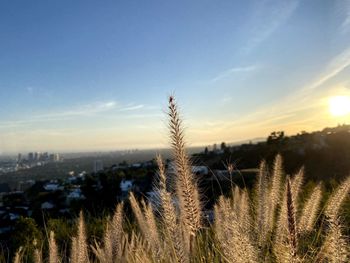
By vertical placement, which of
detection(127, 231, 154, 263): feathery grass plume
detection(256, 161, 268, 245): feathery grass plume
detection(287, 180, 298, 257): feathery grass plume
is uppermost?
detection(287, 180, 298, 257): feathery grass plume

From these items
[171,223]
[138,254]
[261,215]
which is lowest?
[138,254]

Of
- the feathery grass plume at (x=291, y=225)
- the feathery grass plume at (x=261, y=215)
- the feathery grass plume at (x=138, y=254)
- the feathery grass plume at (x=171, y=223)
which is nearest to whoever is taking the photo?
the feathery grass plume at (x=291, y=225)

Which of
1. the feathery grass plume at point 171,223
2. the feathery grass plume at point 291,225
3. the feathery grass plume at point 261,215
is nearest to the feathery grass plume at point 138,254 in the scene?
the feathery grass plume at point 171,223

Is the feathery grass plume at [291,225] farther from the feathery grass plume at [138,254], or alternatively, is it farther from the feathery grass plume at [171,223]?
the feathery grass plume at [138,254]

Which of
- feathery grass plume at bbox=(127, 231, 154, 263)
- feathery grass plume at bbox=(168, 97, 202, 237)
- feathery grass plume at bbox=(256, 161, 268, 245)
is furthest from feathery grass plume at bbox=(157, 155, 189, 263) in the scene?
feathery grass plume at bbox=(256, 161, 268, 245)

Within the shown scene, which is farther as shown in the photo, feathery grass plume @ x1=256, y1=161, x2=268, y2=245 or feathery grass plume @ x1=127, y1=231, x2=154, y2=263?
feathery grass plume @ x1=256, y1=161, x2=268, y2=245

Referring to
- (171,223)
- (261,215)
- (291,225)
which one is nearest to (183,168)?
(171,223)

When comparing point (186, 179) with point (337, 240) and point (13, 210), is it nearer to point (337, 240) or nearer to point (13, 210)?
point (337, 240)

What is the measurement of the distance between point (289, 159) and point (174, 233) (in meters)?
26.4

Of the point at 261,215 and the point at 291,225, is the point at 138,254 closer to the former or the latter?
the point at 261,215

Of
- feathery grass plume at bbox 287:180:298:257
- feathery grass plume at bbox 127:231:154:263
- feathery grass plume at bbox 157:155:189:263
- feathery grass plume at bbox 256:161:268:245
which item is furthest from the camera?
feathery grass plume at bbox 256:161:268:245

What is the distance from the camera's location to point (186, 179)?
85.8 inches

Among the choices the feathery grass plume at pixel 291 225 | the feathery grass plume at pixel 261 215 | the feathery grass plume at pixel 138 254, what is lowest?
the feathery grass plume at pixel 138 254

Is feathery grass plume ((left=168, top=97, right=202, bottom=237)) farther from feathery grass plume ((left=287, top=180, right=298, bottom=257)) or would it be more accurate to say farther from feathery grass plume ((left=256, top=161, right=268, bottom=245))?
feathery grass plume ((left=256, top=161, right=268, bottom=245))
